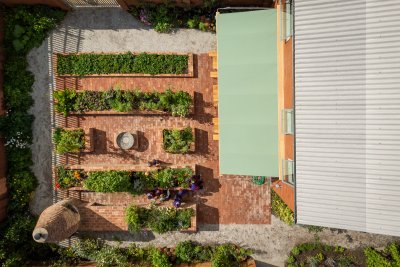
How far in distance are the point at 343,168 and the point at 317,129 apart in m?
1.48

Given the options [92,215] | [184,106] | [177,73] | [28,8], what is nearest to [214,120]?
[184,106]

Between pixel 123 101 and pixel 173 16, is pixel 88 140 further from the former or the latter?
pixel 173 16

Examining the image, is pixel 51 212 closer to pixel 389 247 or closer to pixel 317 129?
pixel 317 129

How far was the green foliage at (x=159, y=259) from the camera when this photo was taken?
17.8 metres

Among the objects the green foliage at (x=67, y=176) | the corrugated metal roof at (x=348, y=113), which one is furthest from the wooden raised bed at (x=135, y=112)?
the corrugated metal roof at (x=348, y=113)

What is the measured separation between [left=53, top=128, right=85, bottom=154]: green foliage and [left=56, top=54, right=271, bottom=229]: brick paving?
1.50 feet

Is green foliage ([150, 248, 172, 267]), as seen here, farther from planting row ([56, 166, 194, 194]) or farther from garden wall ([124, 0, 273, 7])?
garden wall ([124, 0, 273, 7])

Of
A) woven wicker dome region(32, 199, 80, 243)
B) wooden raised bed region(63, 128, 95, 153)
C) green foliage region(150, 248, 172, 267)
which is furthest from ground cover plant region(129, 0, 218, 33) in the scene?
green foliage region(150, 248, 172, 267)

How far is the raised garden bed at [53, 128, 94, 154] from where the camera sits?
58.6ft

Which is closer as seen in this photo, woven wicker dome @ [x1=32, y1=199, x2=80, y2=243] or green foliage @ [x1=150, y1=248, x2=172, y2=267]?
woven wicker dome @ [x1=32, y1=199, x2=80, y2=243]

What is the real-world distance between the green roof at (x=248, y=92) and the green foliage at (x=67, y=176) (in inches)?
300

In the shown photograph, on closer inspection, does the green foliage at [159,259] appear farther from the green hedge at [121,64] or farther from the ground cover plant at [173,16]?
the ground cover plant at [173,16]

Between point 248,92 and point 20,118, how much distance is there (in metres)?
11.6

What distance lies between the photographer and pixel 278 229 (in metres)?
18.6
